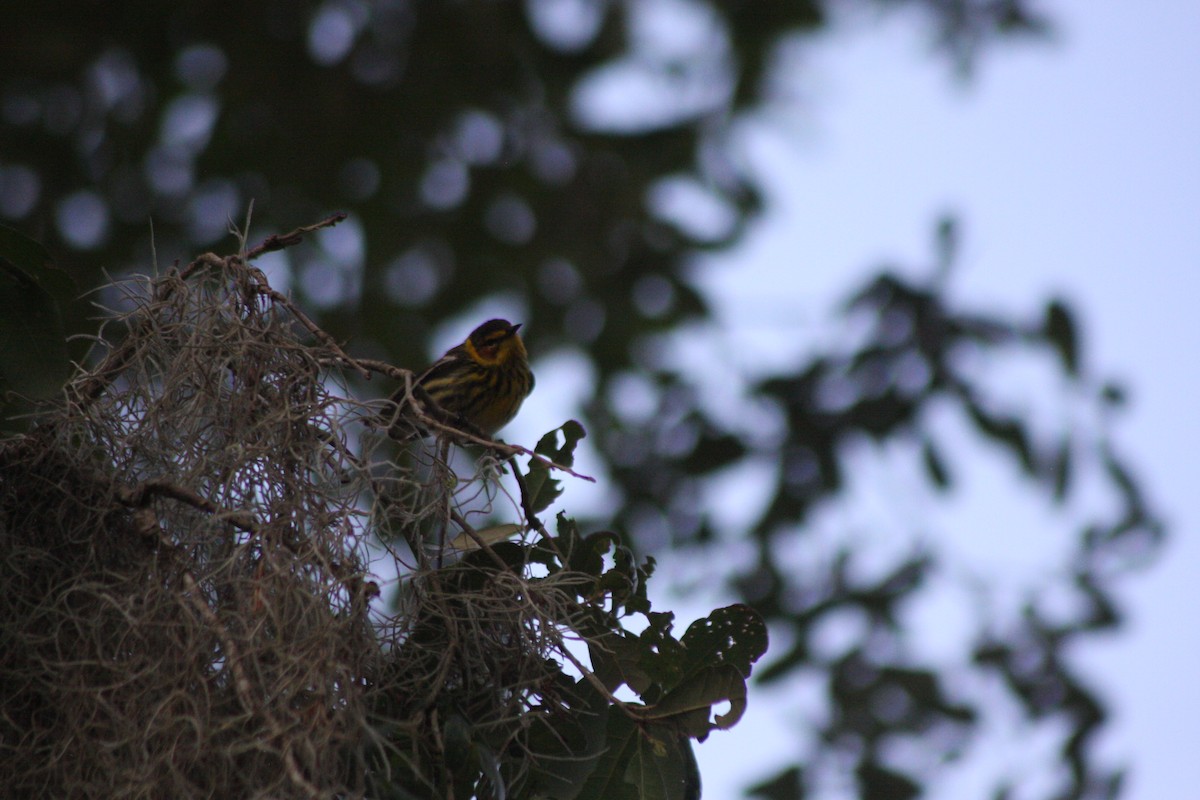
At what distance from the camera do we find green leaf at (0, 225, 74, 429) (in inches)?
71.4

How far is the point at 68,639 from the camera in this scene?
5.21ft

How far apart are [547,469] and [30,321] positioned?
0.76 metres

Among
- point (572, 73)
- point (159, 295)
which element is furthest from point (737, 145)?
point (159, 295)

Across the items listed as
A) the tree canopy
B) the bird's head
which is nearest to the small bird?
the bird's head

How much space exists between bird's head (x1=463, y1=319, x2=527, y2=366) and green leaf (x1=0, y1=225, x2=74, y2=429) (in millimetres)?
1680

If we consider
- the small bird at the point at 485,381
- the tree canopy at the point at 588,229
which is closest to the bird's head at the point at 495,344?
the small bird at the point at 485,381

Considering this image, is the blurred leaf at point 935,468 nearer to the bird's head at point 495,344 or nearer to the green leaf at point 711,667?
the bird's head at point 495,344

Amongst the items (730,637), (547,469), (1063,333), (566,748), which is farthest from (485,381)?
(1063,333)

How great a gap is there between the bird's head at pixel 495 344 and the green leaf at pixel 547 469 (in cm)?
153

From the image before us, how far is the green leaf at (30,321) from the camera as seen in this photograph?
1.81m

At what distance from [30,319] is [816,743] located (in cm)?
388

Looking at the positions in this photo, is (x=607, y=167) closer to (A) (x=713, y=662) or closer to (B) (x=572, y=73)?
(B) (x=572, y=73)

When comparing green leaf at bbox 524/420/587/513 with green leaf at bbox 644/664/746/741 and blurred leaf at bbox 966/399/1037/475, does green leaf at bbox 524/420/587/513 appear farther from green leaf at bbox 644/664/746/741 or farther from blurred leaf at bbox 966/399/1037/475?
blurred leaf at bbox 966/399/1037/475

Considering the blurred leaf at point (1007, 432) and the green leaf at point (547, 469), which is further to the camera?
the blurred leaf at point (1007, 432)
